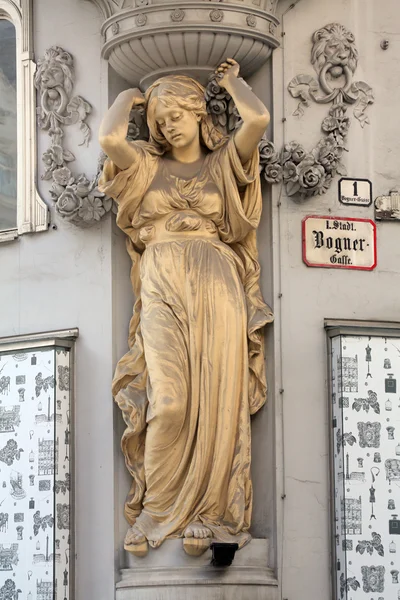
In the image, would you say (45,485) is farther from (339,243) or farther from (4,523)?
(339,243)

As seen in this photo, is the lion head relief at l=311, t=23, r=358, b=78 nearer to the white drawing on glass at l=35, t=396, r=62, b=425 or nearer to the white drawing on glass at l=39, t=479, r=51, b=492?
the white drawing on glass at l=35, t=396, r=62, b=425

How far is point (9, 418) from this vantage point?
13.8 meters

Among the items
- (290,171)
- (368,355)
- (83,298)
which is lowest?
(368,355)

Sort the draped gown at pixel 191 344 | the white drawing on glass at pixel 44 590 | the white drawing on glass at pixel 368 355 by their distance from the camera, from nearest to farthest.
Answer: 1. the draped gown at pixel 191 344
2. the white drawing on glass at pixel 44 590
3. the white drawing on glass at pixel 368 355

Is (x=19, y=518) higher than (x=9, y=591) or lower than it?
higher

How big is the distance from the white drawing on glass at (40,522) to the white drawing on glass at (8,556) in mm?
198

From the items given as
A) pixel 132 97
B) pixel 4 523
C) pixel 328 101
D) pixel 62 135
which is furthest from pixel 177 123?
pixel 4 523

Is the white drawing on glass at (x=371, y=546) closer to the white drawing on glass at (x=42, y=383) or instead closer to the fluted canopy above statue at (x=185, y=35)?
the white drawing on glass at (x=42, y=383)

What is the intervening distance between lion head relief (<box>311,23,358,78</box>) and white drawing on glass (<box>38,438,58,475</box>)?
123 inches

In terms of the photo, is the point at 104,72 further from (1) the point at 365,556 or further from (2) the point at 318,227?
(1) the point at 365,556

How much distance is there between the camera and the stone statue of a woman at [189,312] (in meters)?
13.1

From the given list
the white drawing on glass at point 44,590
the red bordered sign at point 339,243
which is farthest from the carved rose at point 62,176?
the white drawing on glass at point 44,590

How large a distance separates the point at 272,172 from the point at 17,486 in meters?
2.71

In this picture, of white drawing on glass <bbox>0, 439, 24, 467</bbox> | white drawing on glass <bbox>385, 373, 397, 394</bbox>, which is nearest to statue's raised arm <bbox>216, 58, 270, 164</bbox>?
white drawing on glass <bbox>385, 373, 397, 394</bbox>
